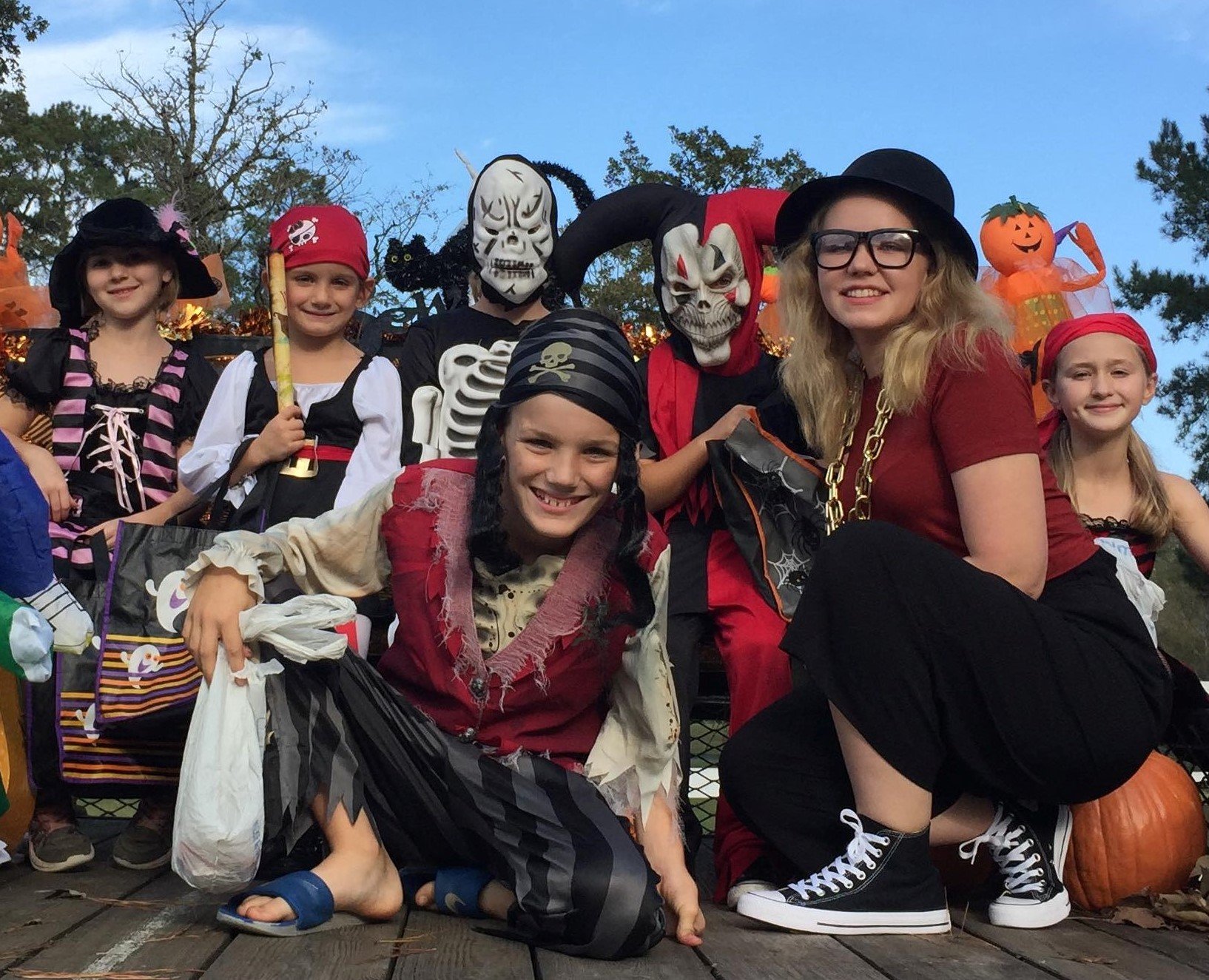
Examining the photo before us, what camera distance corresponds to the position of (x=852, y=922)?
251 cm

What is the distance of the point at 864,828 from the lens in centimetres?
258

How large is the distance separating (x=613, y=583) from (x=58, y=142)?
106 feet

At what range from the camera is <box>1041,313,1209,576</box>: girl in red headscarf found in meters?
3.46

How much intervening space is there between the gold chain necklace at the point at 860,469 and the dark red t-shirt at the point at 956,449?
0.06 ft

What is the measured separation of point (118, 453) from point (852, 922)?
240 cm

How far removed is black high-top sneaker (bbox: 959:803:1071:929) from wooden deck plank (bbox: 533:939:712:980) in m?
0.70

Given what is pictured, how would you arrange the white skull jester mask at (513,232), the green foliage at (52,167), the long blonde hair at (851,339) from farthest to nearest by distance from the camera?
the green foliage at (52,167) → the white skull jester mask at (513,232) → the long blonde hair at (851,339)

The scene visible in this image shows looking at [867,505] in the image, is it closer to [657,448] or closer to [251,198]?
[657,448]

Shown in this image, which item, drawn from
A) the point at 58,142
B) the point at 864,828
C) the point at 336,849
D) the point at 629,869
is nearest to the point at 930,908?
the point at 864,828

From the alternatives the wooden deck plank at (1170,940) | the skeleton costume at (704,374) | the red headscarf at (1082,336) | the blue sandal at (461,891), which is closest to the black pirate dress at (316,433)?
the skeleton costume at (704,374)

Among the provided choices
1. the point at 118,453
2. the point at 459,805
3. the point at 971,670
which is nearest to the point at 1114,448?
the point at 971,670

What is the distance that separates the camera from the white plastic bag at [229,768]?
2271 millimetres

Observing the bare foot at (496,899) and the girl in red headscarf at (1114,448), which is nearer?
the bare foot at (496,899)

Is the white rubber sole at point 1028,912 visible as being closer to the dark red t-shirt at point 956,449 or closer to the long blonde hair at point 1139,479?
the dark red t-shirt at point 956,449
